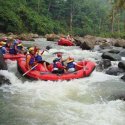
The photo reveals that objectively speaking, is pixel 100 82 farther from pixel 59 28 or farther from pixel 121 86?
pixel 59 28

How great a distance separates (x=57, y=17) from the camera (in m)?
54.8

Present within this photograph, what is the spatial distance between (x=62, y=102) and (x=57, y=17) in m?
46.7

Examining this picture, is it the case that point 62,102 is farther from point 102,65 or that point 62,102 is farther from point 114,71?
point 102,65

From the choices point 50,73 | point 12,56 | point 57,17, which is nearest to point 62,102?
point 50,73

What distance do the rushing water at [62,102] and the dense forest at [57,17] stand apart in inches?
959

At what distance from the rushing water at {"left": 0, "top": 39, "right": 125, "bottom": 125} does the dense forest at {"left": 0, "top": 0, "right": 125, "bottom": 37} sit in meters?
24.3

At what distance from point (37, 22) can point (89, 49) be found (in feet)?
65.5

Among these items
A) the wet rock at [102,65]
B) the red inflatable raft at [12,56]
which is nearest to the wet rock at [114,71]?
the wet rock at [102,65]

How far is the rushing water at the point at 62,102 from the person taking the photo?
25.4 ft

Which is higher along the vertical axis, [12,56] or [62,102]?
[12,56]

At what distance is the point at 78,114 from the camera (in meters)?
8.14

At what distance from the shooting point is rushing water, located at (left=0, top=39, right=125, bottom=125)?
25.4 feet

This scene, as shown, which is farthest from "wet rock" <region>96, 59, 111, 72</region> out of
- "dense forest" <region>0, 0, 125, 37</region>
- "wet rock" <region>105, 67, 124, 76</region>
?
"dense forest" <region>0, 0, 125, 37</region>

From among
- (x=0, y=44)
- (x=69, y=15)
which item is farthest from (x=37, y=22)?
(x=0, y=44)
